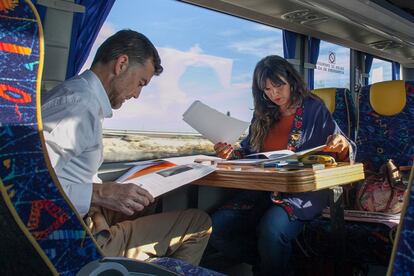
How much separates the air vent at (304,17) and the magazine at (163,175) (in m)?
2.27

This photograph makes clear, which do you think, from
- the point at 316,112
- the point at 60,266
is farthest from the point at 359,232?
the point at 60,266

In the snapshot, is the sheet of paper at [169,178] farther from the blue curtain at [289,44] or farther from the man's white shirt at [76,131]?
the blue curtain at [289,44]

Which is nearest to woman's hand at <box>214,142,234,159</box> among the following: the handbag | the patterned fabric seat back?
the handbag

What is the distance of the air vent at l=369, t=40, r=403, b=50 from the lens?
4.96 m

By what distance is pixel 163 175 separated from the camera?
1400 millimetres

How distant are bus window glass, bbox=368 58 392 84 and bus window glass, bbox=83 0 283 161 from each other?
9.35 ft

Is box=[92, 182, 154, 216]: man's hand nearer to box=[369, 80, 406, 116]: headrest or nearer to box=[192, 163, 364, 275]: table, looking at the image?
box=[192, 163, 364, 275]: table

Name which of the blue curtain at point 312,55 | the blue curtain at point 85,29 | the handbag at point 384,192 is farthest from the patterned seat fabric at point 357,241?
the blue curtain at point 312,55

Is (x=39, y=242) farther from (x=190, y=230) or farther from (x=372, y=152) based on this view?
(x=372, y=152)

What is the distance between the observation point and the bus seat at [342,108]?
3.00 m

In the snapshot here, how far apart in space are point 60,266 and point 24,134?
10.0 inches

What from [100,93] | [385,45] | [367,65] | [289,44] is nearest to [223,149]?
[100,93]

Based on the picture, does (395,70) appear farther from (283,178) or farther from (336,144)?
(283,178)

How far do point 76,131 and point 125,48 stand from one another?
457mm
